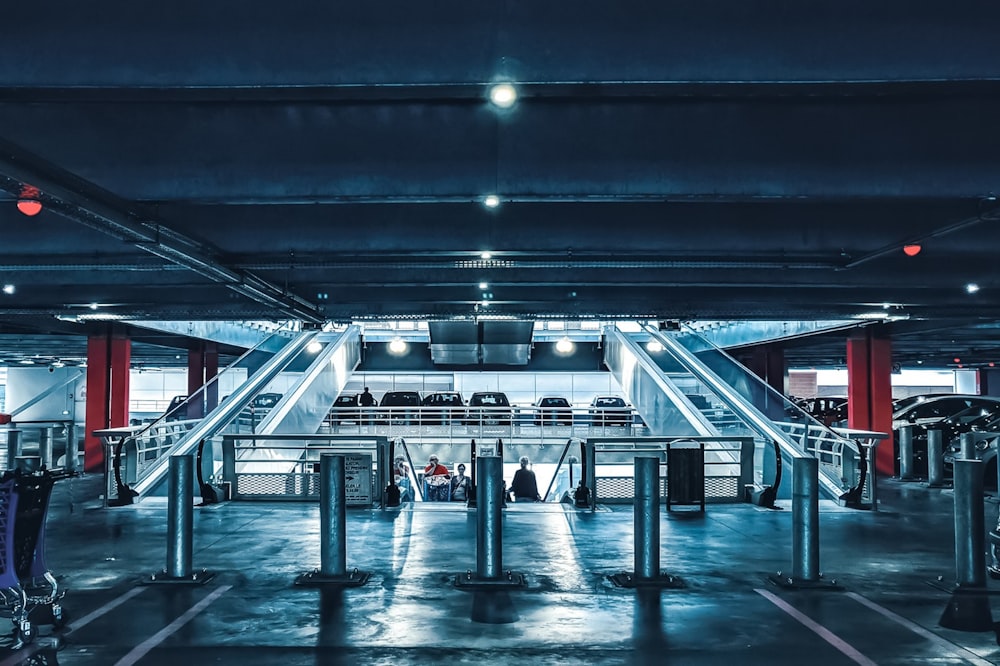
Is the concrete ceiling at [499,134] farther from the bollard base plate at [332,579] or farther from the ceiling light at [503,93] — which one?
the bollard base plate at [332,579]

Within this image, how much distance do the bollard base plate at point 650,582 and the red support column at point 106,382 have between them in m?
19.0

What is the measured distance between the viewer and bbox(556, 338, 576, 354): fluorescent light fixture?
35.6 metres

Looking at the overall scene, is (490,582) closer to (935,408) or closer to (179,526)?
(179,526)

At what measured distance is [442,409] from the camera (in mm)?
28109

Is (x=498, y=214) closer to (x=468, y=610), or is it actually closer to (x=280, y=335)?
(x=468, y=610)

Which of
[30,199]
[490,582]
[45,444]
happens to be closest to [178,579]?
[490,582]

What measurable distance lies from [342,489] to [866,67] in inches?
240

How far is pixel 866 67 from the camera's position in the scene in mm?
5152

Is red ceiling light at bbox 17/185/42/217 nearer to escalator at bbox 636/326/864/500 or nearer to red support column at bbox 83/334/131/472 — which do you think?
escalator at bbox 636/326/864/500

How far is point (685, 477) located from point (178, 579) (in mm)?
8379

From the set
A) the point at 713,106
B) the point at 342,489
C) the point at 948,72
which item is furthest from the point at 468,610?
the point at 948,72

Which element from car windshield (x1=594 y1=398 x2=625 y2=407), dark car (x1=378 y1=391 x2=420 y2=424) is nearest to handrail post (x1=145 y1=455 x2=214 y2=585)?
dark car (x1=378 y1=391 x2=420 y2=424)

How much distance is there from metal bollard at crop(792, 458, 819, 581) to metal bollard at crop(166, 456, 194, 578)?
245 inches

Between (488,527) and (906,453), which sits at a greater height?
(488,527)
